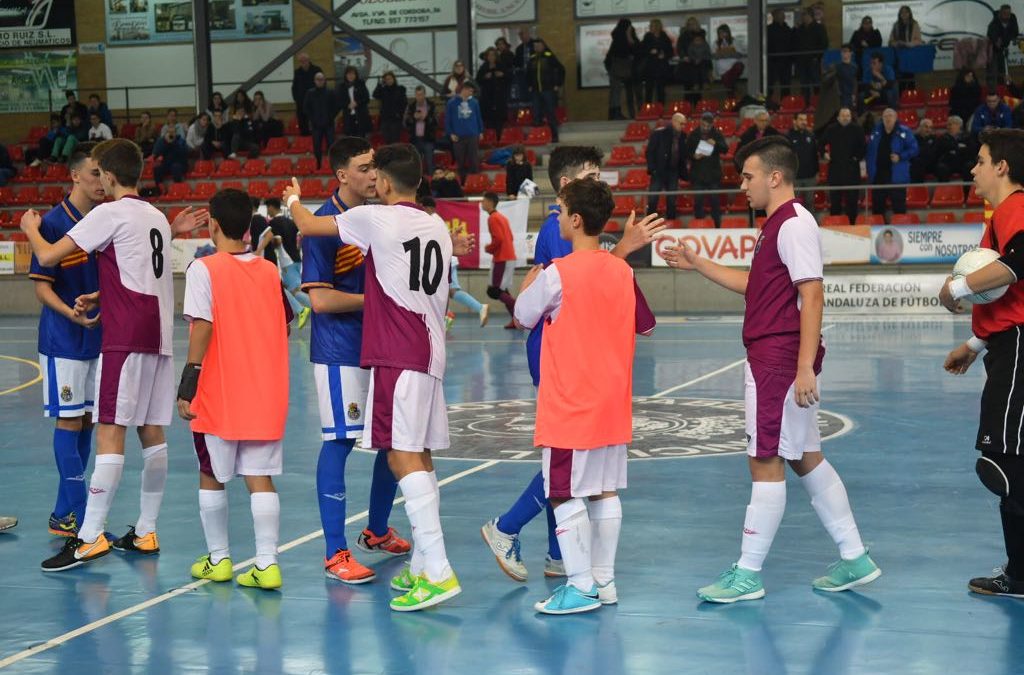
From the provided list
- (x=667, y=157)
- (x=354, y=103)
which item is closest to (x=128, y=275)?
(x=667, y=157)

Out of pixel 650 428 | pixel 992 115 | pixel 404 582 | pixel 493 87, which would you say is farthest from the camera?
pixel 493 87

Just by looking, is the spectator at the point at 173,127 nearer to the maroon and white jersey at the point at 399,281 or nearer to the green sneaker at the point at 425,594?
the maroon and white jersey at the point at 399,281

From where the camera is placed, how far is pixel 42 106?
117ft

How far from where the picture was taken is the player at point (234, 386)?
6.25m

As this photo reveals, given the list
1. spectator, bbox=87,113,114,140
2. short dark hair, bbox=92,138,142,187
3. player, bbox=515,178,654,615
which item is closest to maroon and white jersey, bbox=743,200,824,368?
player, bbox=515,178,654,615

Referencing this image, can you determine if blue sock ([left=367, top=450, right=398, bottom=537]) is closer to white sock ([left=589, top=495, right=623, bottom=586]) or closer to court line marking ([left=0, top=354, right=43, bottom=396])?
white sock ([left=589, top=495, right=623, bottom=586])

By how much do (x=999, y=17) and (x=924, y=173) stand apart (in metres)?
5.84

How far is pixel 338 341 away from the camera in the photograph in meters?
6.53

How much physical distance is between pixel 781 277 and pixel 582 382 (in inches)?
40.2

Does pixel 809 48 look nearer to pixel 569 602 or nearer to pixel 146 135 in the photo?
pixel 146 135

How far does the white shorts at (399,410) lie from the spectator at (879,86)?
21.1 m

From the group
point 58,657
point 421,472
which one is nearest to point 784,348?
point 421,472

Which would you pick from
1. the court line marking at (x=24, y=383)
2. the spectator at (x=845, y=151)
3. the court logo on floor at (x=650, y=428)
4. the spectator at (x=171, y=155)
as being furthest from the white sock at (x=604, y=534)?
the spectator at (x=171, y=155)

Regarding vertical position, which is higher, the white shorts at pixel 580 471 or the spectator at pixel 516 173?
the spectator at pixel 516 173
